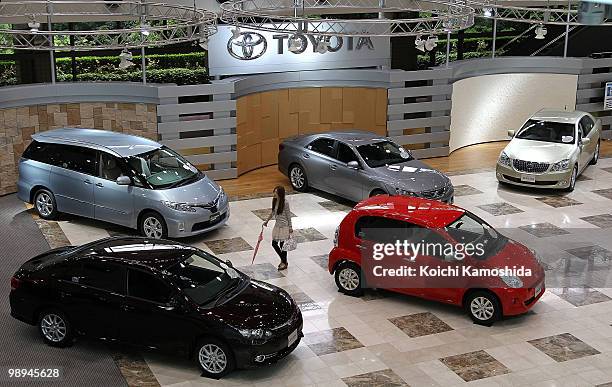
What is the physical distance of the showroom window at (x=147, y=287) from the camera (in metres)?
9.25

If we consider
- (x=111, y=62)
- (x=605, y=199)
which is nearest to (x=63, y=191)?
(x=111, y=62)

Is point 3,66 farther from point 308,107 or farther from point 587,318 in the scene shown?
point 587,318

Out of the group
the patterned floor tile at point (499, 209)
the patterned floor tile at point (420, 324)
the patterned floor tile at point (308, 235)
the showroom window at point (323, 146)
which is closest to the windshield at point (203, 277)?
the patterned floor tile at point (420, 324)

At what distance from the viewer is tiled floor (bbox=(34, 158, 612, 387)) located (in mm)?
9398

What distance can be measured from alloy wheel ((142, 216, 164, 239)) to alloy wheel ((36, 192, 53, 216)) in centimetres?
188

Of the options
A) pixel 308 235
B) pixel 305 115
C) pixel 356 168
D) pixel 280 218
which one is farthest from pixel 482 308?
pixel 305 115

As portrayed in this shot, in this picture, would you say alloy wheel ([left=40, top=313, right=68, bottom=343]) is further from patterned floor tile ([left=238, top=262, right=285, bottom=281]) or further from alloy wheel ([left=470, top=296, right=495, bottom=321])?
alloy wheel ([left=470, top=296, right=495, bottom=321])

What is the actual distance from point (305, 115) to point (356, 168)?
3.54m

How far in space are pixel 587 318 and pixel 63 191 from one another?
320 inches

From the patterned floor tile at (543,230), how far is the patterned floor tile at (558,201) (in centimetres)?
115

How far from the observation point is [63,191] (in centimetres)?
1389

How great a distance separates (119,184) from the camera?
13.3 metres

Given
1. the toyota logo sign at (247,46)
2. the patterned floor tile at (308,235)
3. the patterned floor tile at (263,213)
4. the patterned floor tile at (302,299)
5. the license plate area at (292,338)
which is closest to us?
the license plate area at (292,338)

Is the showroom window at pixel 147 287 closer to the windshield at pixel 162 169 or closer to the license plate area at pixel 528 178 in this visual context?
the windshield at pixel 162 169
